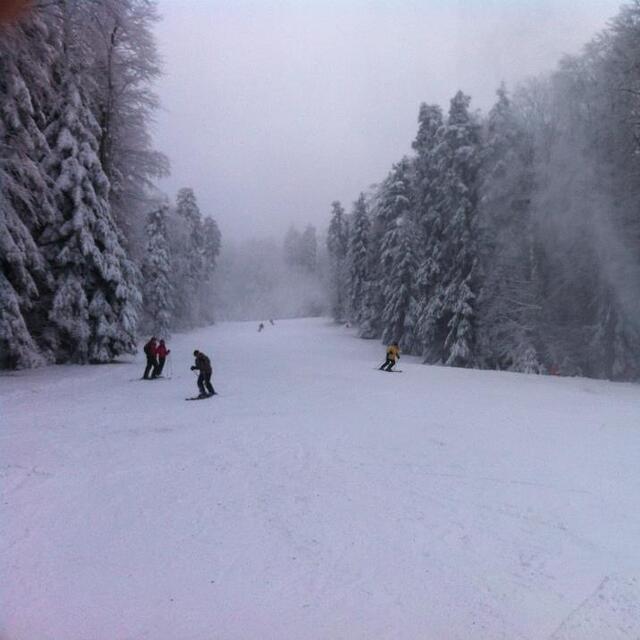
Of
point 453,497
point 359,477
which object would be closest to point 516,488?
point 453,497

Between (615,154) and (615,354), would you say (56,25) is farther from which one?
(615,354)

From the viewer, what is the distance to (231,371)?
18.7 meters

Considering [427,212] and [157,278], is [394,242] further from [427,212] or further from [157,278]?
[157,278]

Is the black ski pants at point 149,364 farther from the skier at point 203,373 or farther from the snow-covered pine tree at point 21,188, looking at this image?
the snow-covered pine tree at point 21,188

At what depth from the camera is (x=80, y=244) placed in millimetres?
17703

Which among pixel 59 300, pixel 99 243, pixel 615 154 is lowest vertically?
pixel 59 300

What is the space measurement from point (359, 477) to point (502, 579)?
267cm

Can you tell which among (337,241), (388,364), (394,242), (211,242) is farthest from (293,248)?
(388,364)

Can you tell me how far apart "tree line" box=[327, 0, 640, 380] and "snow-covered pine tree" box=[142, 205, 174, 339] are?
24.0 m

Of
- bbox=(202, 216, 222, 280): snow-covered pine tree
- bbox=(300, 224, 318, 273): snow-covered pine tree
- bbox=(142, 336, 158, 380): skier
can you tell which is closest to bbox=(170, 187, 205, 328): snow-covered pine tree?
bbox=(202, 216, 222, 280): snow-covered pine tree

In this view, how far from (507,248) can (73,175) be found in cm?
1932

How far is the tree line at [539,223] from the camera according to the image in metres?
19.6

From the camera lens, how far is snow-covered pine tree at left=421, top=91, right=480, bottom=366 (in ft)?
85.9

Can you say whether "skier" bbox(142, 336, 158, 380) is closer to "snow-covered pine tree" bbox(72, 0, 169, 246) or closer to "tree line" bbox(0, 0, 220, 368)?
"tree line" bbox(0, 0, 220, 368)
